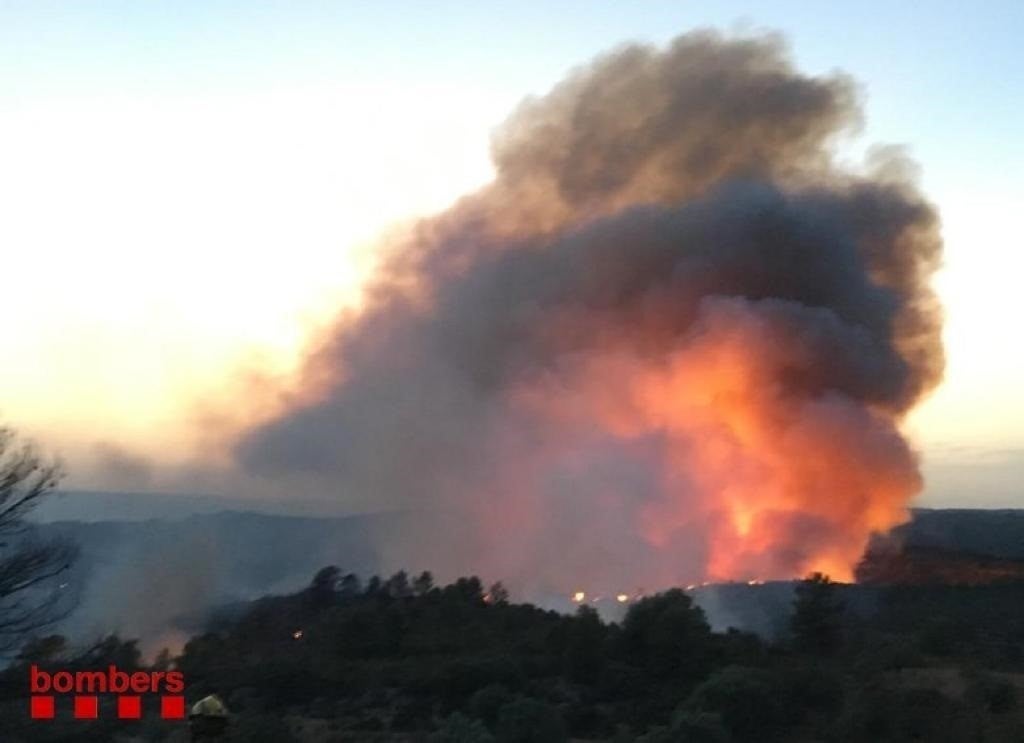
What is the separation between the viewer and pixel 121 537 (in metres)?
48.8

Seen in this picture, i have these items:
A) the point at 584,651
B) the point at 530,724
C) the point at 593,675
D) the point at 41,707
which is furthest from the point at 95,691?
the point at 584,651

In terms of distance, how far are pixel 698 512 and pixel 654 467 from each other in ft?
10.3

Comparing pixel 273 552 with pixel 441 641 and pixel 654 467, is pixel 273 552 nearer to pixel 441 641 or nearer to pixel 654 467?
pixel 654 467

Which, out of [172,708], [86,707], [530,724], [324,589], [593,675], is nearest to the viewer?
[530,724]

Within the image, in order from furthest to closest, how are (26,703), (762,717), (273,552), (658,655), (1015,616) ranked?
(273,552)
(1015,616)
(658,655)
(26,703)
(762,717)

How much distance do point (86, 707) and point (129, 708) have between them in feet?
2.00

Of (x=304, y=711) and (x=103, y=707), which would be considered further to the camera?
(x=304, y=711)

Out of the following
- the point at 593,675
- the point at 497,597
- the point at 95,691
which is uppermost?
the point at 497,597

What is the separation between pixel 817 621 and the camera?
26375mm

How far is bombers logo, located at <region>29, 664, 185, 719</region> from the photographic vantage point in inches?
645

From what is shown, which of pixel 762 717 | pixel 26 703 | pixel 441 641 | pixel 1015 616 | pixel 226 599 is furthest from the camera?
pixel 226 599

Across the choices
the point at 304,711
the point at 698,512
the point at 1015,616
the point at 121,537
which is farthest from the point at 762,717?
the point at 121,537

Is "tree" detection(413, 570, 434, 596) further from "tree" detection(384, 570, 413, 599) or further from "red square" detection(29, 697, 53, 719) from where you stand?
"red square" detection(29, 697, 53, 719)

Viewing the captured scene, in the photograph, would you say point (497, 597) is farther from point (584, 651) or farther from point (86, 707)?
point (86, 707)
